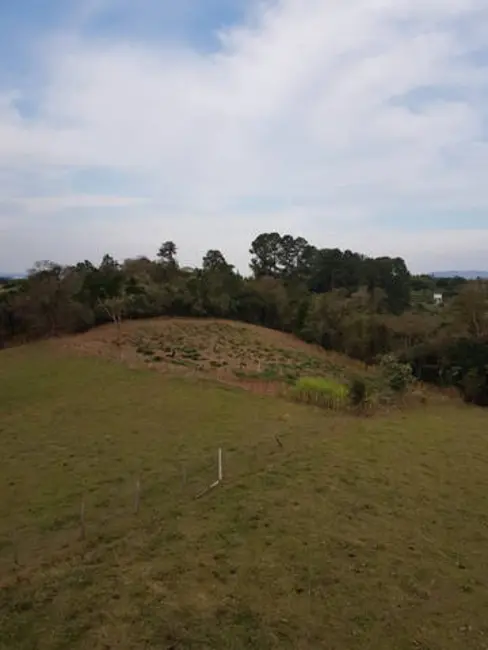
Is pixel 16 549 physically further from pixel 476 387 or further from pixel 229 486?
pixel 476 387

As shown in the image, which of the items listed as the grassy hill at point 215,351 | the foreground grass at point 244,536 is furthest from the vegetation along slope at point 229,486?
the grassy hill at point 215,351

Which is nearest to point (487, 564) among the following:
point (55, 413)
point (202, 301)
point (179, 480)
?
point (179, 480)

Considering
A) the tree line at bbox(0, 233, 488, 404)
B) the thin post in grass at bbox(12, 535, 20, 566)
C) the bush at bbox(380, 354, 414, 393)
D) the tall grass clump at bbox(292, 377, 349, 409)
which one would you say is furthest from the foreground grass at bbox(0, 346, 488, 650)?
the tree line at bbox(0, 233, 488, 404)

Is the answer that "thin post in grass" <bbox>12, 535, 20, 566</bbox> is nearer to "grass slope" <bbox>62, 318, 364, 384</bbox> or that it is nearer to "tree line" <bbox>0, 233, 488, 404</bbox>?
"grass slope" <bbox>62, 318, 364, 384</bbox>

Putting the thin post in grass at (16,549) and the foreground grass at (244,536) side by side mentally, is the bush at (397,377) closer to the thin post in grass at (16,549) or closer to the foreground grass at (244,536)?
the foreground grass at (244,536)

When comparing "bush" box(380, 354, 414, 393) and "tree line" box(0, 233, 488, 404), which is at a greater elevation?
"tree line" box(0, 233, 488, 404)

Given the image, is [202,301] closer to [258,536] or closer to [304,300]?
[304,300]
